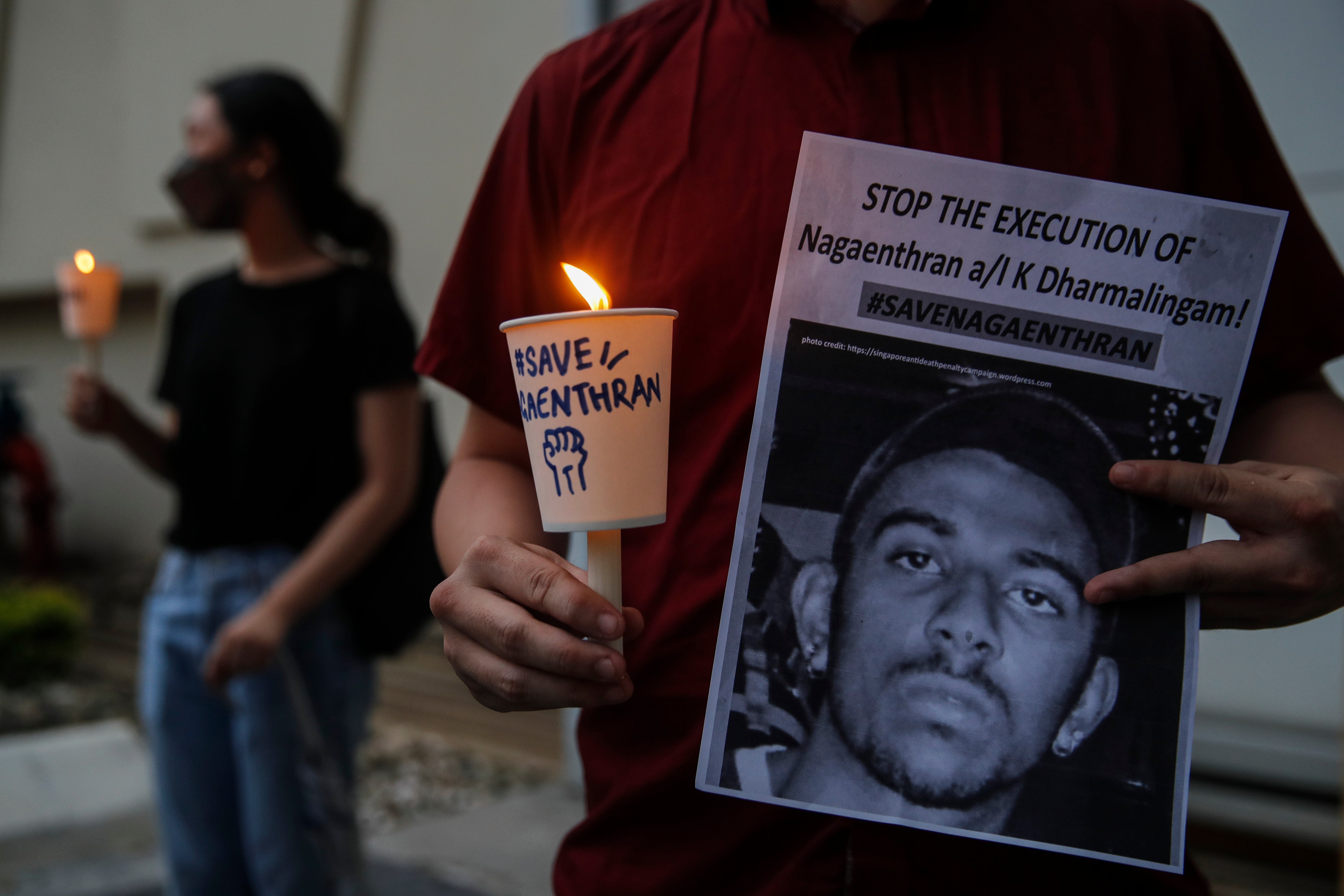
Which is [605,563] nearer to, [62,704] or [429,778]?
[429,778]

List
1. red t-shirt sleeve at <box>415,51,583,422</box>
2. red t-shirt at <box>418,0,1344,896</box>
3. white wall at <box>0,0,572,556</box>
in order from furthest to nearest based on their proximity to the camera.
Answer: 1. white wall at <box>0,0,572,556</box>
2. red t-shirt sleeve at <box>415,51,583,422</box>
3. red t-shirt at <box>418,0,1344,896</box>

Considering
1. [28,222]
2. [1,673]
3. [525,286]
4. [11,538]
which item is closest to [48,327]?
[28,222]

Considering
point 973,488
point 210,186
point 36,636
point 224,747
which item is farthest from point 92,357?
point 36,636

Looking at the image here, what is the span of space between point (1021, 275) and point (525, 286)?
49 centimetres

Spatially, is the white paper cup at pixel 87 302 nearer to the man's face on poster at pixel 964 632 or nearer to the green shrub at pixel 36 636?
the man's face on poster at pixel 964 632

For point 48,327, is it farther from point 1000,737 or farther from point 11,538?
point 1000,737

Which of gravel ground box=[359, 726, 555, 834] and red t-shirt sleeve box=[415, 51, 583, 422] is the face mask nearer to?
red t-shirt sleeve box=[415, 51, 583, 422]

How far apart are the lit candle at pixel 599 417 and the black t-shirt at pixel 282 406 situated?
1.68 m

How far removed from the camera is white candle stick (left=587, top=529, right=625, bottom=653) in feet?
2.56

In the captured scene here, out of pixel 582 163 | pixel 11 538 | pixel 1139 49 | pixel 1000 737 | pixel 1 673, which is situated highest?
pixel 1139 49

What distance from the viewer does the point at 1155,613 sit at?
2.78 ft

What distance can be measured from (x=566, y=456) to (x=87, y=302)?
2337mm

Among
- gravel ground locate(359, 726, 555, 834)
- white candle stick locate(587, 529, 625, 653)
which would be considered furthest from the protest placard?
gravel ground locate(359, 726, 555, 834)

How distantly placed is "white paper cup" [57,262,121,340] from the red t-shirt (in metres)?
2.06
